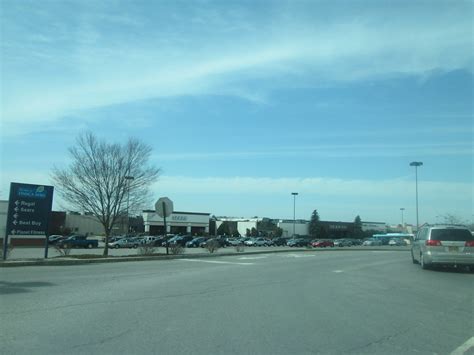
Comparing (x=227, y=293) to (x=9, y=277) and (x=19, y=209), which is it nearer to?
(x=9, y=277)

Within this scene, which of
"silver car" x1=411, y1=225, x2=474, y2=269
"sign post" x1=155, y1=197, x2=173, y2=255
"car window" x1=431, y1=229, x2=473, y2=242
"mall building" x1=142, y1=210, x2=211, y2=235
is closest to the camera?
"silver car" x1=411, y1=225, x2=474, y2=269

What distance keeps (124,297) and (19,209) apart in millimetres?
13321

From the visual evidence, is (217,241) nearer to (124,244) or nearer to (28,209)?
(124,244)

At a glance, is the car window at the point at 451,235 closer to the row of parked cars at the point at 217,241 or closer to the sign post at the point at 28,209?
the sign post at the point at 28,209

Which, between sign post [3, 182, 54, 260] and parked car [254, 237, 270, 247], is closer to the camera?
sign post [3, 182, 54, 260]

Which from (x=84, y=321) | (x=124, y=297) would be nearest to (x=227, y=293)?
(x=124, y=297)

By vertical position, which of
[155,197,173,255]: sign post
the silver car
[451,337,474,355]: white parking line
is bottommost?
[451,337,474,355]: white parking line

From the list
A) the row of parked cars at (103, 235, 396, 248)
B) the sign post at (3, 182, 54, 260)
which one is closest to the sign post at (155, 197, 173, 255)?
the sign post at (3, 182, 54, 260)

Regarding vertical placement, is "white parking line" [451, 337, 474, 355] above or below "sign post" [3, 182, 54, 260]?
below

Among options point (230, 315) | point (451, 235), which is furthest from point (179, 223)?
point (230, 315)

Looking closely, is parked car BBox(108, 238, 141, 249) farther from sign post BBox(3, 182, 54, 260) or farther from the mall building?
the mall building

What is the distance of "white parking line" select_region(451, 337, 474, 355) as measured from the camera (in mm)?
6838

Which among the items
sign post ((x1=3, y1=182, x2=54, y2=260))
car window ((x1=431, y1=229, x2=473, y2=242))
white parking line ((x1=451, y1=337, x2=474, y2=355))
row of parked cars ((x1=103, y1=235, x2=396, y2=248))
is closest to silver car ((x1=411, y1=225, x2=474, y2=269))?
car window ((x1=431, y1=229, x2=473, y2=242))

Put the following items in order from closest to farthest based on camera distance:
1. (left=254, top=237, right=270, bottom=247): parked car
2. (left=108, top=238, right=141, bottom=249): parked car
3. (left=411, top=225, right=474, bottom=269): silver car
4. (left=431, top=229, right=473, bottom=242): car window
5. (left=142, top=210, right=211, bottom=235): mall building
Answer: (left=411, top=225, right=474, bottom=269): silver car, (left=431, top=229, right=473, bottom=242): car window, (left=108, top=238, right=141, bottom=249): parked car, (left=254, top=237, right=270, bottom=247): parked car, (left=142, top=210, right=211, bottom=235): mall building
